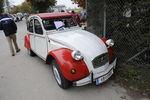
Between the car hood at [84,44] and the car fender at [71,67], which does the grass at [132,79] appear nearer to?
the car hood at [84,44]

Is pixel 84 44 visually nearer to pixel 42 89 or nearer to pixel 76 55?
pixel 76 55

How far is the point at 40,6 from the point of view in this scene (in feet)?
86.8

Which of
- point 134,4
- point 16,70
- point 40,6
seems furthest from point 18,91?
point 40,6

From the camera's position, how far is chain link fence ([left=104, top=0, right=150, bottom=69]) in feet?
10.5

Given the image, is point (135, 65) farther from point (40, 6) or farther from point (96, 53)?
point (40, 6)

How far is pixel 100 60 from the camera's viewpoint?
2820 millimetres

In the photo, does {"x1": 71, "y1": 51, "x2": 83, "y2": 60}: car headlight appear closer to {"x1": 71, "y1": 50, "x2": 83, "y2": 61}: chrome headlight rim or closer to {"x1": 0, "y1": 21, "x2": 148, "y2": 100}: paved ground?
{"x1": 71, "y1": 50, "x2": 83, "y2": 61}: chrome headlight rim

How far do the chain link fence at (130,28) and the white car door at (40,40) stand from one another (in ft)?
7.52

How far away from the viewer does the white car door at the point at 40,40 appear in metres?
3.84

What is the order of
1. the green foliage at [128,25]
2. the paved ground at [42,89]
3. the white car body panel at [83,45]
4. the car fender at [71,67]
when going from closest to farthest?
1. the car fender at [71,67]
2. the white car body panel at [83,45]
3. the paved ground at [42,89]
4. the green foliage at [128,25]

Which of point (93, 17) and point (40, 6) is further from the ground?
point (40, 6)

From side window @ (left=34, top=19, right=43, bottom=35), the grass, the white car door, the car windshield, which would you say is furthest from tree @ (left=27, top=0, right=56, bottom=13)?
the grass

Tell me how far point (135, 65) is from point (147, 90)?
2.92 feet

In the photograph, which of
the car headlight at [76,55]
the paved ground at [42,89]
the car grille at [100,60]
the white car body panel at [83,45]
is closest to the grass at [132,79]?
the paved ground at [42,89]
